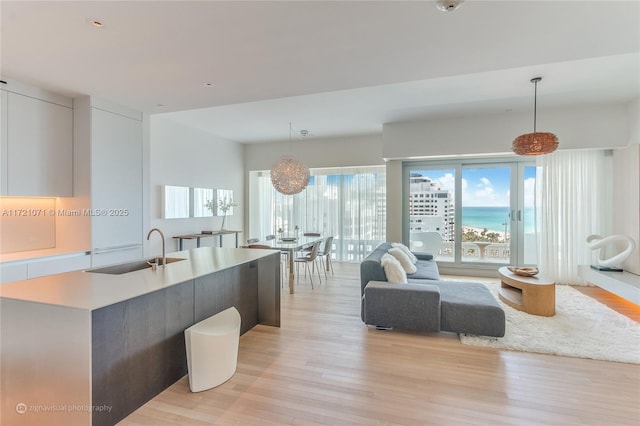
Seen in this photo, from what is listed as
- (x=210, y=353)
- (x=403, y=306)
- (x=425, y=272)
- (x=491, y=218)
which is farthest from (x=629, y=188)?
(x=210, y=353)

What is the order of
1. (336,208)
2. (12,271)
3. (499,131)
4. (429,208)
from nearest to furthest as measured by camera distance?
1. (12,271)
2. (499,131)
3. (429,208)
4. (336,208)

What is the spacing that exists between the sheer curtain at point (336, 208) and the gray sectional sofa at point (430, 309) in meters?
3.92

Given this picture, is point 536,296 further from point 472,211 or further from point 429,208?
point 429,208

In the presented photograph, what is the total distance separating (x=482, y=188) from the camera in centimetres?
618

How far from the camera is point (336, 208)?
307 inches

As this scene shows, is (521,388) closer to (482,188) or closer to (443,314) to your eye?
(443,314)

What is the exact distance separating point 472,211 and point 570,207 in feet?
5.16

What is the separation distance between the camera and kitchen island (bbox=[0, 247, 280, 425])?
181 cm

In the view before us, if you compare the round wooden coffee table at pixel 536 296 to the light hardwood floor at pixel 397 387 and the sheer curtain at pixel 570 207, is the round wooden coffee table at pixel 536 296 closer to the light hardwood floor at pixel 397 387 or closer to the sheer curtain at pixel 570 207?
the light hardwood floor at pixel 397 387

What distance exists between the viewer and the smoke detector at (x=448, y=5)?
6.51 ft

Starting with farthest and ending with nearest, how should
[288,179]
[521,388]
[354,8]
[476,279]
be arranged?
[476,279]
[288,179]
[521,388]
[354,8]

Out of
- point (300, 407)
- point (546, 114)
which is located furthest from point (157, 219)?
point (546, 114)

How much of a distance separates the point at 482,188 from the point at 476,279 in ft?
5.90

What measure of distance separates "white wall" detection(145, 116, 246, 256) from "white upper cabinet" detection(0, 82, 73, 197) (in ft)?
3.96
